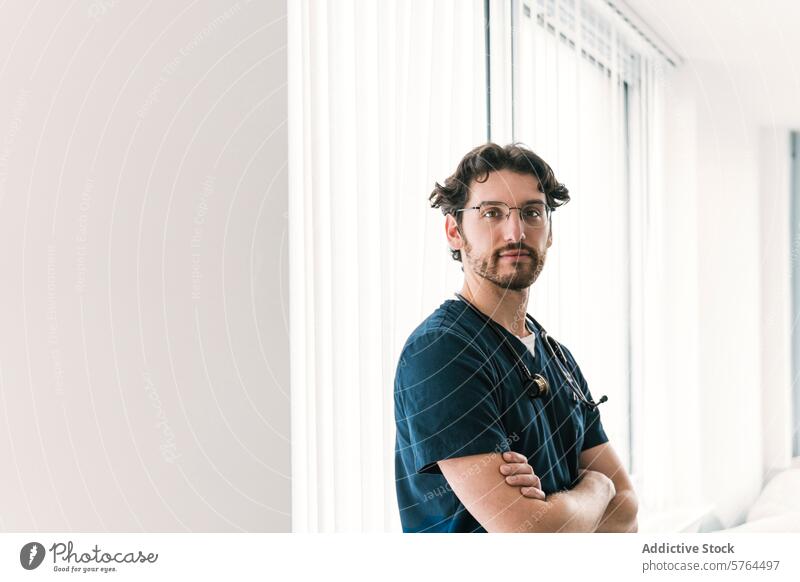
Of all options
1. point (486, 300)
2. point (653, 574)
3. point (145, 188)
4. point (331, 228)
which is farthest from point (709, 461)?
point (145, 188)

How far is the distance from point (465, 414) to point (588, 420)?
14cm

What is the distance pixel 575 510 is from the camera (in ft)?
1.89

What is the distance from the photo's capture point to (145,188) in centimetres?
60

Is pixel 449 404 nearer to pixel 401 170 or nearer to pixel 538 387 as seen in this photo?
pixel 538 387

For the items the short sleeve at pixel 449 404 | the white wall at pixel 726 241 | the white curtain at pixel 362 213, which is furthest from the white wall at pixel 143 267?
the white wall at pixel 726 241

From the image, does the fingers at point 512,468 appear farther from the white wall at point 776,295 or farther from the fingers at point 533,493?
the white wall at point 776,295

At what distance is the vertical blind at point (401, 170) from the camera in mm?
619

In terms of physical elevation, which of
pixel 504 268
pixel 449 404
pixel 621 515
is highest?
pixel 504 268

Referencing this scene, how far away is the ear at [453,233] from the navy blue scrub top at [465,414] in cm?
5

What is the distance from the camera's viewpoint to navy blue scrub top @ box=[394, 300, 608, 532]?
0.54 meters

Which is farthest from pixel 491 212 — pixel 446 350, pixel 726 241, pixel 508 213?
pixel 726 241

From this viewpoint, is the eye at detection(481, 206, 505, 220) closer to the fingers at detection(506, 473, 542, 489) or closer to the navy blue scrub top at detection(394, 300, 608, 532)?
the navy blue scrub top at detection(394, 300, 608, 532)

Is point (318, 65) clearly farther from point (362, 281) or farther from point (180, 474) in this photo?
point (180, 474)

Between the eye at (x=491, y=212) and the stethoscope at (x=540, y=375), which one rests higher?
the eye at (x=491, y=212)
